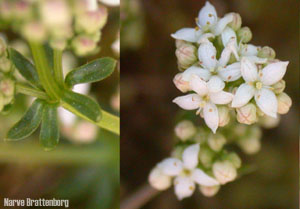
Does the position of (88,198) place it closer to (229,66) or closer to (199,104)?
(199,104)

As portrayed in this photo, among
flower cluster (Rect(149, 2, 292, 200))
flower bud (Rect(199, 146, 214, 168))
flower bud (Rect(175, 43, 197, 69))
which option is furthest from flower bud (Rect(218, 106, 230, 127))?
flower bud (Rect(199, 146, 214, 168))

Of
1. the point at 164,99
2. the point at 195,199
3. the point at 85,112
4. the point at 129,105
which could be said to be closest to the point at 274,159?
the point at 195,199

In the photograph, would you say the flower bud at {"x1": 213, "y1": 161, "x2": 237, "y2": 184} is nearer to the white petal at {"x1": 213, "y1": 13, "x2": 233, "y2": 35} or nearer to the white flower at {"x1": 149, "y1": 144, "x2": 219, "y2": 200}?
the white flower at {"x1": 149, "y1": 144, "x2": 219, "y2": 200}

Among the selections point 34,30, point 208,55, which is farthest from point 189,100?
point 34,30

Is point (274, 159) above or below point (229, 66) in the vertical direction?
below

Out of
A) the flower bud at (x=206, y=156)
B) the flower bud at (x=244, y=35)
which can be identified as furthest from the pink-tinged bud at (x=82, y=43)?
the flower bud at (x=206, y=156)

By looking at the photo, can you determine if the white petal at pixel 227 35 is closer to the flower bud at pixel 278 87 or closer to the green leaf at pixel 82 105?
the flower bud at pixel 278 87
